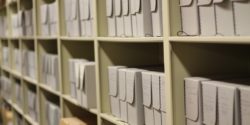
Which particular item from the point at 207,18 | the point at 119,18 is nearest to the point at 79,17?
the point at 119,18

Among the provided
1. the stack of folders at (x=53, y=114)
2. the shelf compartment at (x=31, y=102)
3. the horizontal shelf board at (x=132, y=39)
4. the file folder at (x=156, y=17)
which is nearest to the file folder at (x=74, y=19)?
the horizontal shelf board at (x=132, y=39)

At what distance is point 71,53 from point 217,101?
149 centimetres

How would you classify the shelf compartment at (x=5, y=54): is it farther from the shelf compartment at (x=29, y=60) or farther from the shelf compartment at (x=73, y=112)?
the shelf compartment at (x=73, y=112)

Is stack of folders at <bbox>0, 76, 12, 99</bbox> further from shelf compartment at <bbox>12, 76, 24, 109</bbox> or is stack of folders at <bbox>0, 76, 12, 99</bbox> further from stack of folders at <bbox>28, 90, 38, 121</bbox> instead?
stack of folders at <bbox>28, 90, 38, 121</bbox>

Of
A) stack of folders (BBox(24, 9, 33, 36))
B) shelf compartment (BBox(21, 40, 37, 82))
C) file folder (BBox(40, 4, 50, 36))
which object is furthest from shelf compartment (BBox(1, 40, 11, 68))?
file folder (BBox(40, 4, 50, 36))

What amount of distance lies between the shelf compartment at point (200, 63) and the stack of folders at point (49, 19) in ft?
4.58

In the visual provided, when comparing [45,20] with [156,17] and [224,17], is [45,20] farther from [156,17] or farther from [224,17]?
[224,17]

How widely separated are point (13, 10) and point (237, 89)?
136 inches

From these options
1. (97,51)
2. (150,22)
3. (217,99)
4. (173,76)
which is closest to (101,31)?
(97,51)

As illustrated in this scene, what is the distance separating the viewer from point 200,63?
52.4 inches

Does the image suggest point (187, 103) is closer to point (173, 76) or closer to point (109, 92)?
point (173, 76)

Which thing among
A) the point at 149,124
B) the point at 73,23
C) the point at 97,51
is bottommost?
the point at 149,124

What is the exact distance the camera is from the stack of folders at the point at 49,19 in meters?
2.58

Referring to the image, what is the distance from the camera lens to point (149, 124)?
60.3 inches
